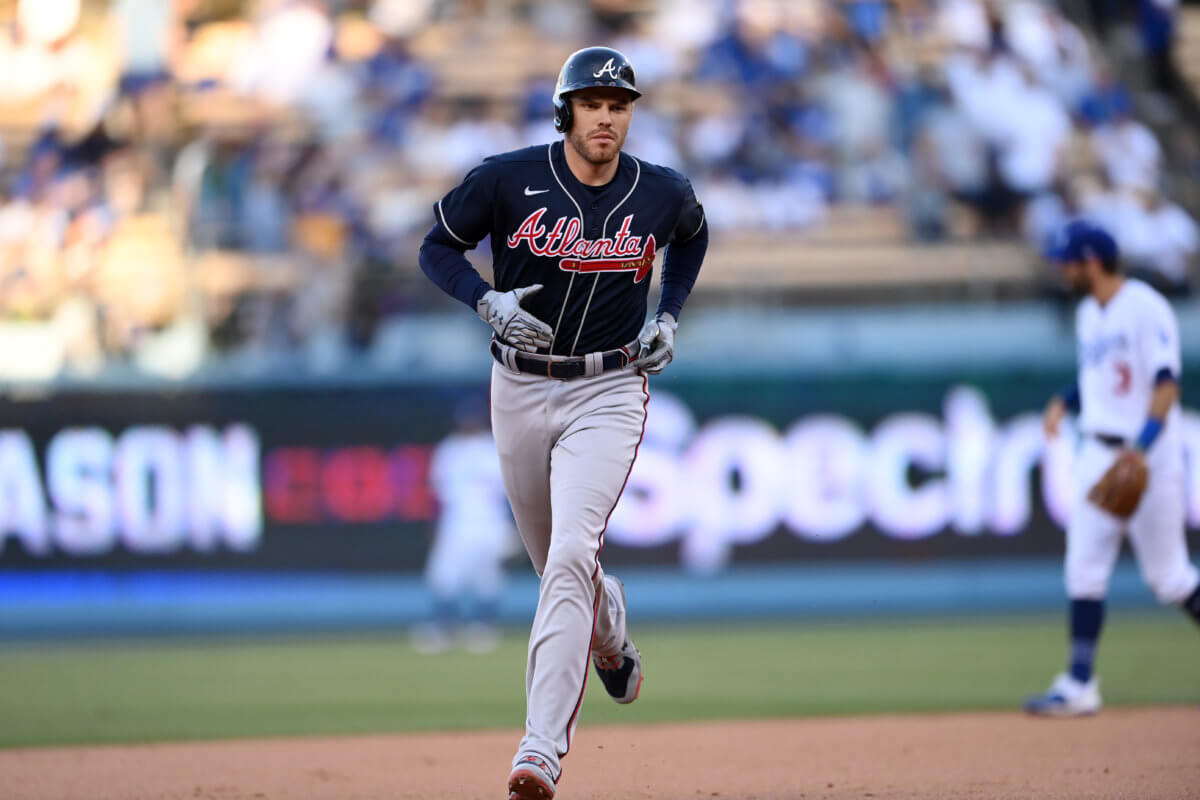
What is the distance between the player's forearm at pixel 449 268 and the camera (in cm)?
519

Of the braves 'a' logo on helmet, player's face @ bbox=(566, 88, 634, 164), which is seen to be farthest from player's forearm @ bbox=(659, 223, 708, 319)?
the braves 'a' logo on helmet

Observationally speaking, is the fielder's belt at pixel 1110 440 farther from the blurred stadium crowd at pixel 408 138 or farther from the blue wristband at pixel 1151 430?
the blurred stadium crowd at pixel 408 138

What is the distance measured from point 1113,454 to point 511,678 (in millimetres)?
4312

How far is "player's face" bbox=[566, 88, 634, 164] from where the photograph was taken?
16.5 ft

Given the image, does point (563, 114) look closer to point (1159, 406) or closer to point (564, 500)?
point (564, 500)

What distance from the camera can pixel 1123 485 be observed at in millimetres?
7316

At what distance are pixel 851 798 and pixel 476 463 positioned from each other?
7567 mm

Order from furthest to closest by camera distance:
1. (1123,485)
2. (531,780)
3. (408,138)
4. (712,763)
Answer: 1. (408,138)
2. (1123,485)
3. (712,763)
4. (531,780)

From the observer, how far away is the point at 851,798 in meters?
5.44

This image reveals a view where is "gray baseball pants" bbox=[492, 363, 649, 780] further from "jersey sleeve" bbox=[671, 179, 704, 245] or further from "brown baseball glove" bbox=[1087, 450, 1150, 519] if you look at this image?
"brown baseball glove" bbox=[1087, 450, 1150, 519]

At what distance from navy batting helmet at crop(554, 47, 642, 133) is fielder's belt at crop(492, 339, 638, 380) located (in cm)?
76

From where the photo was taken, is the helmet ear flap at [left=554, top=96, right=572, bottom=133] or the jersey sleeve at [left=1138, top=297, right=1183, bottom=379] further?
the jersey sleeve at [left=1138, top=297, right=1183, bottom=379]

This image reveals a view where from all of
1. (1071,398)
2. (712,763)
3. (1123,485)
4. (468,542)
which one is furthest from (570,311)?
(468,542)

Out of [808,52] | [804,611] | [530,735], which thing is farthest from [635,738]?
[808,52]
